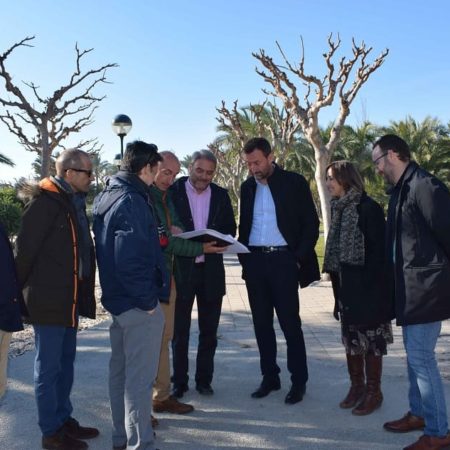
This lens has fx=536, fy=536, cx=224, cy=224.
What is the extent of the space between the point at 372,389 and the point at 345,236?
123 centimetres

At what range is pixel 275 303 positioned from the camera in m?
4.73

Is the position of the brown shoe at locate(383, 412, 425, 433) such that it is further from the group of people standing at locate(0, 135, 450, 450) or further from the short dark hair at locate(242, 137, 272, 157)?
the short dark hair at locate(242, 137, 272, 157)

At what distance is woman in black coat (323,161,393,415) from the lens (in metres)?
4.15

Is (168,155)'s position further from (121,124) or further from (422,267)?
(121,124)

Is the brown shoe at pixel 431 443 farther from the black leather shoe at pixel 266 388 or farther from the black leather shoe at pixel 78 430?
the black leather shoe at pixel 78 430

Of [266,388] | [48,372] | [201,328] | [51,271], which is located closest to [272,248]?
[201,328]

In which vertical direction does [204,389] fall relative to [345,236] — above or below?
below

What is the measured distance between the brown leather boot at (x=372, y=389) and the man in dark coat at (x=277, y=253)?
54 centimetres

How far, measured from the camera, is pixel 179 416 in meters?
4.18

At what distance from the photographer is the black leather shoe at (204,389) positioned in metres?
4.65

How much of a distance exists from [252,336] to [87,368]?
221 centimetres

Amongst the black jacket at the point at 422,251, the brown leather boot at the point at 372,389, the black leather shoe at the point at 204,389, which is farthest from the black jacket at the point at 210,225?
the black jacket at the point at 422,251

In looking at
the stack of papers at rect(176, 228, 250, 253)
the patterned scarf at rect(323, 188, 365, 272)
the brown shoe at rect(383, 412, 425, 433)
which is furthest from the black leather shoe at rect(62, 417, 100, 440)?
the patterned scarf at rect(323, 188, 365, 272)

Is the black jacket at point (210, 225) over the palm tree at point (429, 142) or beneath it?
beneath
